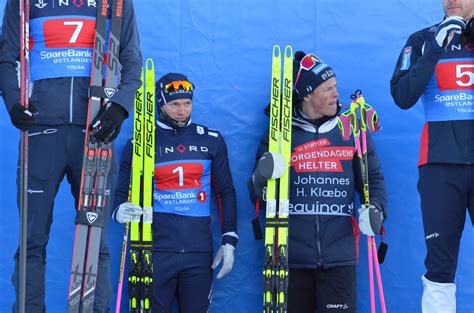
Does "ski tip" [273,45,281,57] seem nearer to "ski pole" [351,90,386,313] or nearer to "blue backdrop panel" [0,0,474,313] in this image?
"blue backdrop panel" [0,0,474,313]

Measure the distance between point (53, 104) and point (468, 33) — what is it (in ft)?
6.06

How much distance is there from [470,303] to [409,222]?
1.85 feet

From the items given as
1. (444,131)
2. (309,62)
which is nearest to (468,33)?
(444,131)

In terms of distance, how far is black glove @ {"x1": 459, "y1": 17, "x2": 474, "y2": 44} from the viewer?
10.7 feet

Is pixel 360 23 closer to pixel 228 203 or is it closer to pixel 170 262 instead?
pixel 228 203

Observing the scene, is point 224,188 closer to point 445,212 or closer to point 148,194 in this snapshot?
point 148,194

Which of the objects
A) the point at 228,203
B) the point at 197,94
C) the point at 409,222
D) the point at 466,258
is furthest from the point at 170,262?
the point at 466,258

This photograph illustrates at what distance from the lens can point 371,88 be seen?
4414 mm

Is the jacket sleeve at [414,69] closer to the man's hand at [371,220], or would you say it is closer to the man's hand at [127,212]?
the man's hand at [371,220]

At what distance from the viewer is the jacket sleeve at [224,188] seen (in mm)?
4234

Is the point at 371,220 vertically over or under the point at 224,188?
under

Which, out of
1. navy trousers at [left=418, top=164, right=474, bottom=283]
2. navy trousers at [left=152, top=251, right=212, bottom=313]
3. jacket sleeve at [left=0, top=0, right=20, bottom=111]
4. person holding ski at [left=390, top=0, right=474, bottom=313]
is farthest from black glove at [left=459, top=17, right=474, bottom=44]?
jacket sleeve at [left=0, top=0, right=20, bottom=111]

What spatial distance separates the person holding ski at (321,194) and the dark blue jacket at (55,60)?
1.16m

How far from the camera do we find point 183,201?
165 inches
